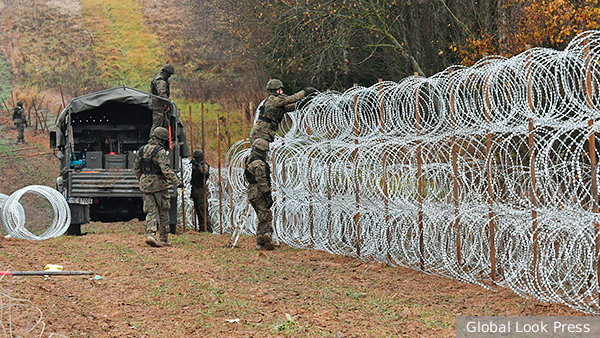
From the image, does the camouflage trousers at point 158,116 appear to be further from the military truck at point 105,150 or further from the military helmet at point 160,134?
the military helmet at point 160,134

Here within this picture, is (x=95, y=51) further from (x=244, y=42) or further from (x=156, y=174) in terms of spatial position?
(x=156, y=174)

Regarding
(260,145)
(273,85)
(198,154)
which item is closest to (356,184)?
(260,145)

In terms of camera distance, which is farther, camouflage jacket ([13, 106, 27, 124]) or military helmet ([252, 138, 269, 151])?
camouflage jacket ([13, 106, 27, 124])

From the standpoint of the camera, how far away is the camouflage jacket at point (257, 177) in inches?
437

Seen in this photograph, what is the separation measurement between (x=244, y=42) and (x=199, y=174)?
13.9 meters

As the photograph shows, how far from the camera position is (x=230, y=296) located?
7594mm

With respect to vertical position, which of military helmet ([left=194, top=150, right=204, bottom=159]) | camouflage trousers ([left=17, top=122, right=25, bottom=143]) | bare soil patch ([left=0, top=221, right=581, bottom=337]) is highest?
camouflage trousers ([left=17, top=122, right=25, bottom=143])

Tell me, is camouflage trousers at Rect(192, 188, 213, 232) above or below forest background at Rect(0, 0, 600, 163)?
below

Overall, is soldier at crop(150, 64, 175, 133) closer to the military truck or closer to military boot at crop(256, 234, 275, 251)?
the military truck

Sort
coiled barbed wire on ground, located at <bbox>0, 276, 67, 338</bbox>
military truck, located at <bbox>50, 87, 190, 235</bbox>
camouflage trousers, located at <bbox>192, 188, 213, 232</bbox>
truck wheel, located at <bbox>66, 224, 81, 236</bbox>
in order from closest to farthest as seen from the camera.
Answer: coiled barbed wire on ground, located at <bbox>0, 276, 67, 338</bbox>
military truck, located at <bbox>50, 87, 190, 235</bbox>
truck wheel, located at <bbox>66, 224, 81, 236</bbox>
camouflage trousers, located at <bbox>192, 188, 213, 232</bbox>

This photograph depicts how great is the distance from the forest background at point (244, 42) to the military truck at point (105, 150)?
9.16ft

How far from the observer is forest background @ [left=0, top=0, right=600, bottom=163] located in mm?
16406

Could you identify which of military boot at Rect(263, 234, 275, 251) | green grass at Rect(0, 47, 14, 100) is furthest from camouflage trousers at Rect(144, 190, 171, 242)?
green grass at Rect(0, 47, 14, 100)

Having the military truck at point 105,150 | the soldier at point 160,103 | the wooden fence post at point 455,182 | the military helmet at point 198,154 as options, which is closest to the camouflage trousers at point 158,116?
the soldier at point 160,103
